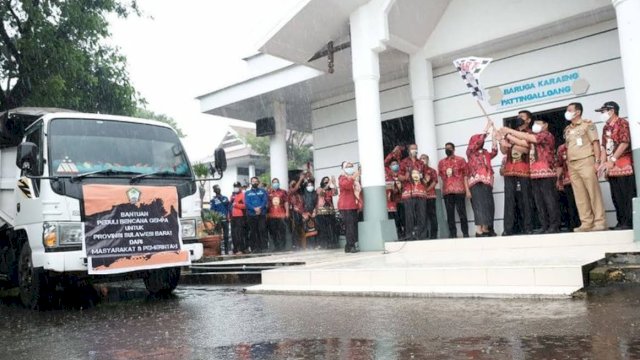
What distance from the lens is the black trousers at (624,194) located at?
25.9ft

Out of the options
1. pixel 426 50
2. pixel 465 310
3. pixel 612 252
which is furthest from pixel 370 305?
pixel 426 50

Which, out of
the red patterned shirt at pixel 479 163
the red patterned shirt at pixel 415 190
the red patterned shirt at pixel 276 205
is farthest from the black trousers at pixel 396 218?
the red patterned shirt at pixel 276 205

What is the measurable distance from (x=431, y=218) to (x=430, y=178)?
0.81m

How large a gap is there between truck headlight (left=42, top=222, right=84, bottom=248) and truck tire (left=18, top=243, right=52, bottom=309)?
58 cm

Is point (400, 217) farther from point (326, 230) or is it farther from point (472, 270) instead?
point (472, 270)

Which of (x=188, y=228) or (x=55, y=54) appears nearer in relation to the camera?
(x=188, y=228)

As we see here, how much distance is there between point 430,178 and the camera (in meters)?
10.4

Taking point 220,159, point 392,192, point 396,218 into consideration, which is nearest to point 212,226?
point 396,218

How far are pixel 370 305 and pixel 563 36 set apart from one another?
7.33 meters

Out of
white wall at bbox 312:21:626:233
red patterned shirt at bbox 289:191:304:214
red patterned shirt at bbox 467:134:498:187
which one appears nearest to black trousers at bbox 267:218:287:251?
red patterned shirt at bbox 289:191:304:214

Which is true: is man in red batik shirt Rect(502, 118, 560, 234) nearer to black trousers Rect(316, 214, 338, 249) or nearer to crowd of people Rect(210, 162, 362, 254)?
crowd of people Rect(210, 162, 362, 254)

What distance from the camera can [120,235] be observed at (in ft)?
22.2

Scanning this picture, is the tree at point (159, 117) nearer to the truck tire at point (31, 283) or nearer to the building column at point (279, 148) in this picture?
the building column at point (279, 148)

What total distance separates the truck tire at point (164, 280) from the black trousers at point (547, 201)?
559cm
